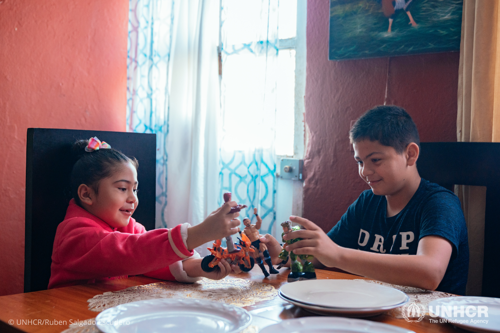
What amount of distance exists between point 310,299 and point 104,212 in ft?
2.39

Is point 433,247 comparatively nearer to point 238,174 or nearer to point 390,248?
point 390,248

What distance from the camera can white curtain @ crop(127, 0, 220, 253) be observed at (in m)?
2.26

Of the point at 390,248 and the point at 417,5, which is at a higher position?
the point at 417,5

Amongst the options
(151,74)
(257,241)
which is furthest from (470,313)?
(151,74)

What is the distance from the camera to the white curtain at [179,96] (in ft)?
7.42

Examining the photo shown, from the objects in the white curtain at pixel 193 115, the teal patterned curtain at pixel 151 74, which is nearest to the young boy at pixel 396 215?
the white curtain at pixel 193 115

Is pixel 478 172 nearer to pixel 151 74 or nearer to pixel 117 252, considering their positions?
pixel 117 252

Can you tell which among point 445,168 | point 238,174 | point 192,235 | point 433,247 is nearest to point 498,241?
point 445,168

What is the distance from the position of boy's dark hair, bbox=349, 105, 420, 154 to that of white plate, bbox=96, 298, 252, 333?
0.81 meters

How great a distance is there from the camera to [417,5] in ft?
5.40

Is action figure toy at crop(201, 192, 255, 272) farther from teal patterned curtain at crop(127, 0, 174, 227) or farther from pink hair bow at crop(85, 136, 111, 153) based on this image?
teal patterned curtain at crop(127, 0, 174, 227)

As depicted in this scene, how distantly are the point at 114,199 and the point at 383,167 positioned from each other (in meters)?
0.85

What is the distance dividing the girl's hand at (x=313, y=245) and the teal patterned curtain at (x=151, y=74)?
1.62 m

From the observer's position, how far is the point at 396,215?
1.36m
